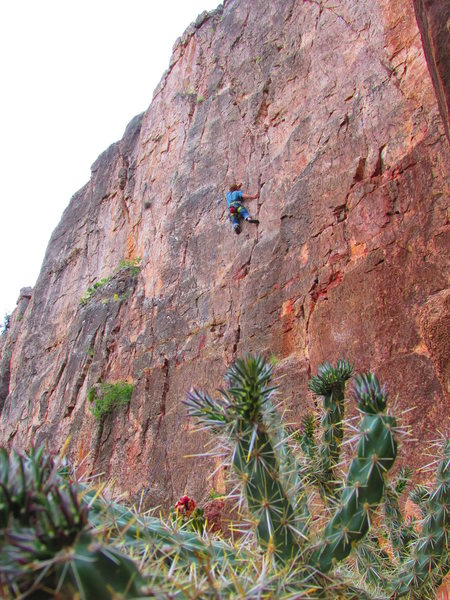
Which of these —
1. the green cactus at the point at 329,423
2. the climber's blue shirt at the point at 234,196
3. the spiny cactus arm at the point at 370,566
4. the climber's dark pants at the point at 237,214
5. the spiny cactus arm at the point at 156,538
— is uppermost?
the climber's blue shirt at the point at 234,196

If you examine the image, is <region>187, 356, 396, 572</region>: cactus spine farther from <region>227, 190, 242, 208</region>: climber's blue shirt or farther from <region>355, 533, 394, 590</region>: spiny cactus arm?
<region>227, 190, 242, 208</region>: climber's blue shirt

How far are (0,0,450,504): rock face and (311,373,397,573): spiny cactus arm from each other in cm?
386

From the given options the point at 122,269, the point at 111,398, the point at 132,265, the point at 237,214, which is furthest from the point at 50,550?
the point at 132,265

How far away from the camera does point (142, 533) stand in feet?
7.89

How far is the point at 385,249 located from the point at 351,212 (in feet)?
3.95

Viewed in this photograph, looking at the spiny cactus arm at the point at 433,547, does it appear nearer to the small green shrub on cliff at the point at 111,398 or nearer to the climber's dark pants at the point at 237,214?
the climber's dark pants at the point at 237,214

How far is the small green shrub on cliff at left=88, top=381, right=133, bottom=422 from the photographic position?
12336mm

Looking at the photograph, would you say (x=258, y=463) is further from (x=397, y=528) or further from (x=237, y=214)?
(x=237, y=214)

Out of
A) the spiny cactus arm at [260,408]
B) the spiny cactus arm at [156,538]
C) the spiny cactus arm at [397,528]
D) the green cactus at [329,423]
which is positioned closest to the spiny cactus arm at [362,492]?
the spiny cactus arm at [260,408]

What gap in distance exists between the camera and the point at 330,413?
13.2ft

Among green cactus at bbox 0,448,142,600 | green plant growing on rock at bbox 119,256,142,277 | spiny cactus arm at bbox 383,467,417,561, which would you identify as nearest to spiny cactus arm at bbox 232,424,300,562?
green cactus at bbox 0,448,142,600

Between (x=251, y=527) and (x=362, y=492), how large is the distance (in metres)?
0.59

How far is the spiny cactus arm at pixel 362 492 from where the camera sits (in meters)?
2.58

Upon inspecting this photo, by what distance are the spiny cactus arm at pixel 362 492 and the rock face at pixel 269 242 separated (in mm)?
3857
